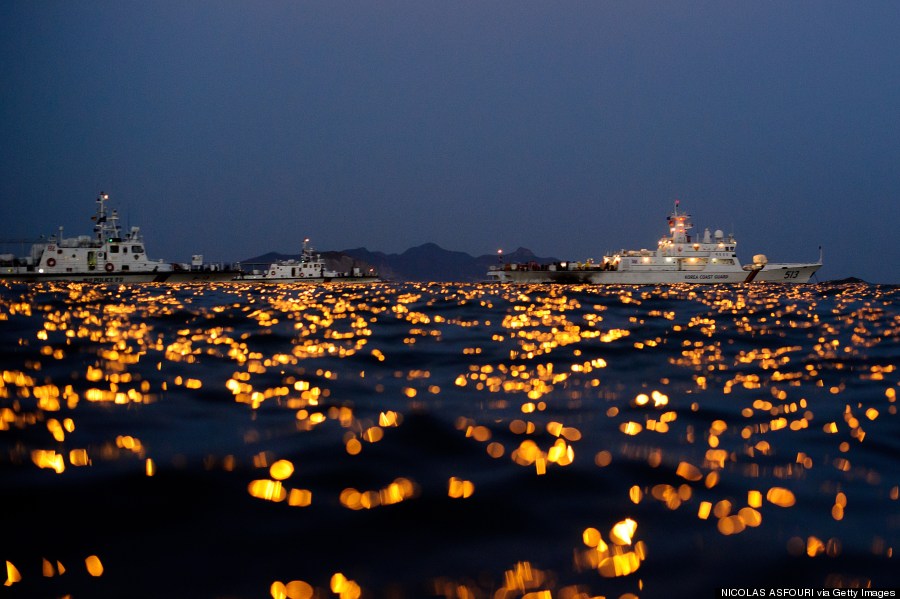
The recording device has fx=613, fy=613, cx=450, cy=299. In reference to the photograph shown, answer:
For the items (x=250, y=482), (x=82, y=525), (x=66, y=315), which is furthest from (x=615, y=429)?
(x=66, y=315)

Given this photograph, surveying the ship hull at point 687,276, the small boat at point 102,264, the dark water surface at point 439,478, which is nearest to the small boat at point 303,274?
the small boat at point 102,264

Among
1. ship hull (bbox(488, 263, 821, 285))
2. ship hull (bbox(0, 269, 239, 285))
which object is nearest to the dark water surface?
ship hull (bbox(0, 269, 239, 285))

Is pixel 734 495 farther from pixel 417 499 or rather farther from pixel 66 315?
pixel 66 315

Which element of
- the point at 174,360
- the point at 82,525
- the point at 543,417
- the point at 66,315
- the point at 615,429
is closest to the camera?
the point at 82,525

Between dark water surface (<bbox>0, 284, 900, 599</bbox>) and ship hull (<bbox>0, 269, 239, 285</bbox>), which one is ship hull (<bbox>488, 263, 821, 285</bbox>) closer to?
ship hull (<bbox>0, 269, 239, 285</bbox>)

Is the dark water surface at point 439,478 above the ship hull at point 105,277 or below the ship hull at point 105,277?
above

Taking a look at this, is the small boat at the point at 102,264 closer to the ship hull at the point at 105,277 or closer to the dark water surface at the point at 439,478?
the ship hull at the point at 105,277

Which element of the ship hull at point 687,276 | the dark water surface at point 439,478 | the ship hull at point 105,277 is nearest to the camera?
the dark water surface at point 439,478
